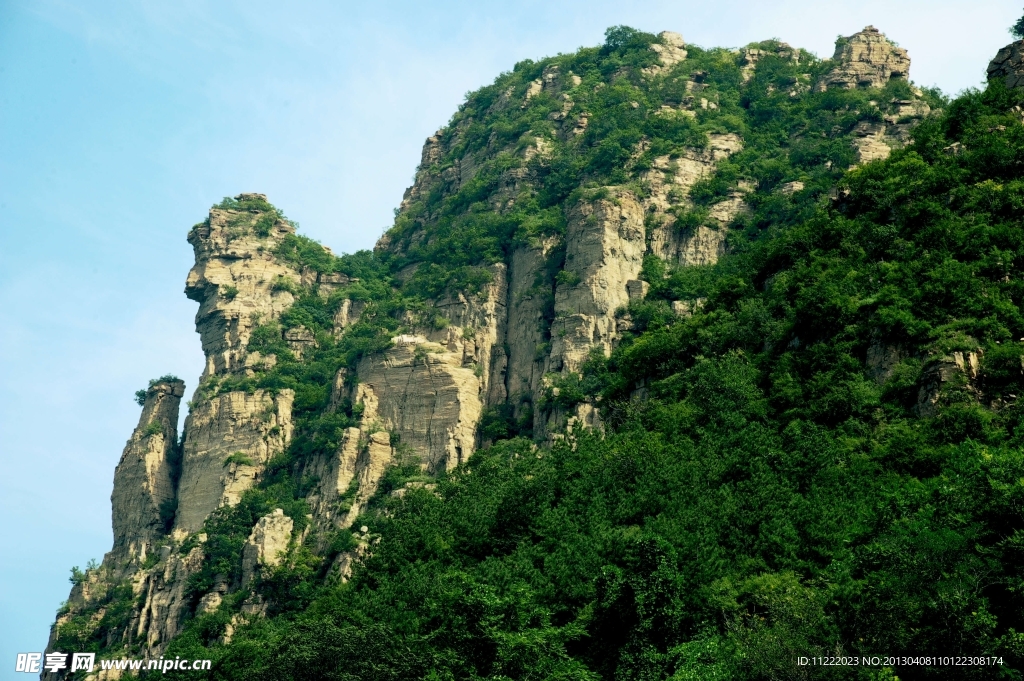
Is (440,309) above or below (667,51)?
below

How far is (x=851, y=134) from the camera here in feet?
241

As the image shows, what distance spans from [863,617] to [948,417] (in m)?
9.58

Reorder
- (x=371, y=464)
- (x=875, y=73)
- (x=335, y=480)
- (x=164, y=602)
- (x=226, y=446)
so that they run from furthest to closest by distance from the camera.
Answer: (x=875, y=73) < (x=226, y=446) < (x=371, y=464) < (x=335, y=480) < (x=164, y=602)

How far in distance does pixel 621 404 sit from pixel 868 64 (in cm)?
3463

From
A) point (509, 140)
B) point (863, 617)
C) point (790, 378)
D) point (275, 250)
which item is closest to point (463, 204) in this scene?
point (509, 140)

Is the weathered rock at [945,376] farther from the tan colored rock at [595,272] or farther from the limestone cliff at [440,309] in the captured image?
the tan colored rock at [595,272]

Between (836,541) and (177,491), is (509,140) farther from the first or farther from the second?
(836,541)

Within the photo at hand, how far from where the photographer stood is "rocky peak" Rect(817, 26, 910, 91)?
78438 mm

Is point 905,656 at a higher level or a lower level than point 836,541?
lower

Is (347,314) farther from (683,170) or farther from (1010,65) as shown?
(1010,65)

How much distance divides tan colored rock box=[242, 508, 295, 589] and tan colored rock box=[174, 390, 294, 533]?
5431 millimetres

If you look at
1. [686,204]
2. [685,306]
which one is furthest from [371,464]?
[686,204]

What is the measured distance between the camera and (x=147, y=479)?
7175 cm

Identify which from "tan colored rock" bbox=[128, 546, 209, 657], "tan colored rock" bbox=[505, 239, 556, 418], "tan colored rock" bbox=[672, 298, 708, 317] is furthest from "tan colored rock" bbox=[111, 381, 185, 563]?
"tan colored rock" bbox=[672, 298, 708, 317]
